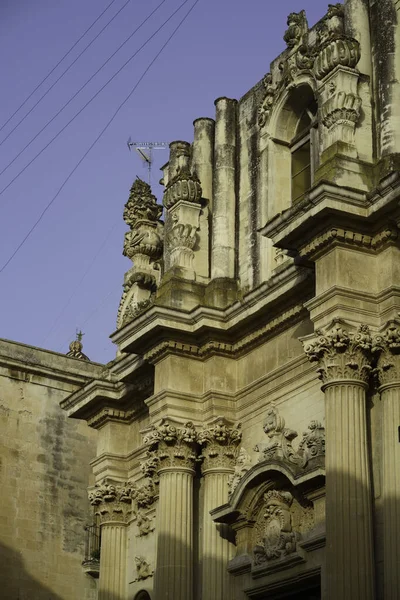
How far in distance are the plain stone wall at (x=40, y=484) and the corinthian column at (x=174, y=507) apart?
8.70 m

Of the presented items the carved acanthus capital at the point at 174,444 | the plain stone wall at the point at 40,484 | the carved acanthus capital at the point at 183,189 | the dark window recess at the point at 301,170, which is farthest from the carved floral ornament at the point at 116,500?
the dark window recess at the point at 301,170

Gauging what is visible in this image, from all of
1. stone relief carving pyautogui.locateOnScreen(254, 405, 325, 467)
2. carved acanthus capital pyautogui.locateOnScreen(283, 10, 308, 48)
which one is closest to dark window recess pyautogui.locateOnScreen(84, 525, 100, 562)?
stone relief carving pyautogui.locateOnScreen(254, 405, 325, 467)

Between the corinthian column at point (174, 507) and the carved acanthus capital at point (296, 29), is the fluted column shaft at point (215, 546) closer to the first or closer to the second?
the corinthian column at point (174, 507)

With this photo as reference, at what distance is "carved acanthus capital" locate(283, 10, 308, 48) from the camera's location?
22938 mm

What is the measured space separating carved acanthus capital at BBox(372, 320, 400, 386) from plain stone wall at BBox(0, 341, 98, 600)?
13896 mm

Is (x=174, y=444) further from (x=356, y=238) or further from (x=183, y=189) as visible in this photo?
(x=356, y=238)

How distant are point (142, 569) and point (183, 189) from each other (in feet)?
21.5

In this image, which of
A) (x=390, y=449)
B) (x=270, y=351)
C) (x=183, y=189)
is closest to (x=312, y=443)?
(x=390, y=449)

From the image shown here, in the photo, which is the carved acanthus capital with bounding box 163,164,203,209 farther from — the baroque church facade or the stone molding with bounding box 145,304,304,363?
the stone molding with bounding box 145,304,304,363

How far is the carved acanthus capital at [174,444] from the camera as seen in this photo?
877 inches

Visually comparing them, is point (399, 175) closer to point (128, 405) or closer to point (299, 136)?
point (299, 136)

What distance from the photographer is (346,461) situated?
59.7 feet

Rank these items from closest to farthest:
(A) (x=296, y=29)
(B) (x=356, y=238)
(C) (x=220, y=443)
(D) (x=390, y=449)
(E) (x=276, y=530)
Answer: (D) (x=390, y=449), (B) (x=356, y=238), (E) (x=276, y=530), (C) (x=220, y=443), (A) (x=296, y=29)

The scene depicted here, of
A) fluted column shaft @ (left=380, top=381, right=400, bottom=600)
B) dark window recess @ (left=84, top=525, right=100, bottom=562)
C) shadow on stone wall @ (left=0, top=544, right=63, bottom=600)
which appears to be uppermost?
dark window recess @ (left=84, top=525, right=100, bottom=562)
